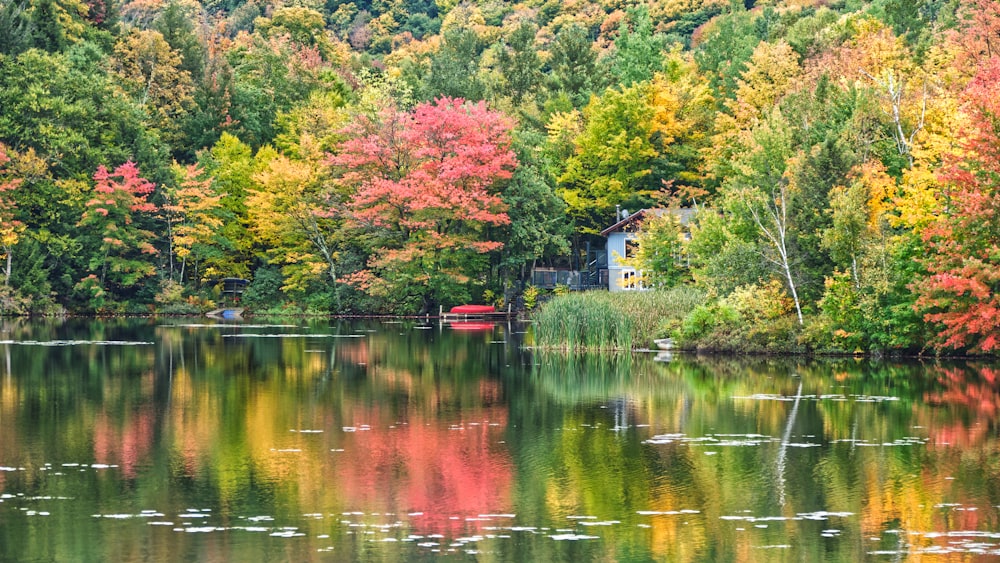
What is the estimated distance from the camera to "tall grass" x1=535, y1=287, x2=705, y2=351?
38.3 m

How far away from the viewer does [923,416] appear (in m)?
23.8

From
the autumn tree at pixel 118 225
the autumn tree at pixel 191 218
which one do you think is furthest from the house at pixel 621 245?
the autumn tree at pixel 118 225

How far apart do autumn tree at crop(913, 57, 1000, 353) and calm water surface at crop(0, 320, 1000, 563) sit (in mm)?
1192

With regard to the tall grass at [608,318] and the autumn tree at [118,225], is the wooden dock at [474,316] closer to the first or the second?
the autumn tree at [118,225]

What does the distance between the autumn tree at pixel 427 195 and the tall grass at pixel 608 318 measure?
20.3 meters

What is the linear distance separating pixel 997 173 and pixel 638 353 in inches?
435

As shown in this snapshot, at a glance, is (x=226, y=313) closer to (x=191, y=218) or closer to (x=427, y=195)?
(x=191, y=218)

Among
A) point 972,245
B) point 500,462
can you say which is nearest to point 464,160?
point 972,245

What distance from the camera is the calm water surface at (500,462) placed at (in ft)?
45.4

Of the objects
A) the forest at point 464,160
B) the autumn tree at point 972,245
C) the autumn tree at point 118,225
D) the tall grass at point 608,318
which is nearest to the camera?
the autumn tree at point 972,245

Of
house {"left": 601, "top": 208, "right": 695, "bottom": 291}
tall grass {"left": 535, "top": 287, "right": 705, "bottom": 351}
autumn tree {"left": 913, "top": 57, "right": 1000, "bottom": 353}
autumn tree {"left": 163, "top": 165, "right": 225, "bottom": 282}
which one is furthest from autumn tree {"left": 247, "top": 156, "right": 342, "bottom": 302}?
autumn tree {"left": 913, "top": 57, "right": 1000, "bottom": 353}

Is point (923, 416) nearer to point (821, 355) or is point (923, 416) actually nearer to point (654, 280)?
point (821, 355)

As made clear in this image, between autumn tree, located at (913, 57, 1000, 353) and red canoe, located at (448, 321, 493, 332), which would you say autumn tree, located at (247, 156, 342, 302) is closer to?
red canoe, located at (448, 321, 493, 332)

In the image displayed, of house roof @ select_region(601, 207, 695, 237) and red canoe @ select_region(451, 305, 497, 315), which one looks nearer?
house roof @ select_region(601, 207, 695, 237)
